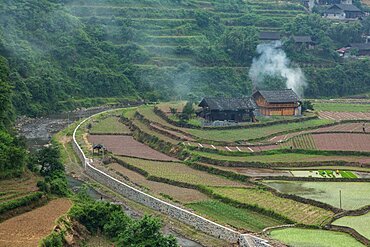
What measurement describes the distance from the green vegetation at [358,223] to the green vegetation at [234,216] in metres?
2.75

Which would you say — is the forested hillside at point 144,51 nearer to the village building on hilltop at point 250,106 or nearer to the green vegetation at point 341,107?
the green vegetation at point 341,107

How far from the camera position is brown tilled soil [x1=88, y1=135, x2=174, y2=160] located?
151 ft

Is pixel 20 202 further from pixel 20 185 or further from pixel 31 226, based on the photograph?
pixel 20 185

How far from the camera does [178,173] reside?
40.4m

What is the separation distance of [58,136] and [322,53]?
130ft

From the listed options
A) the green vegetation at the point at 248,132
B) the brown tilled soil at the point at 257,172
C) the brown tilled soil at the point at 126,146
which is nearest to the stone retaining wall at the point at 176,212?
the brown tilled soil at the point at 126,146

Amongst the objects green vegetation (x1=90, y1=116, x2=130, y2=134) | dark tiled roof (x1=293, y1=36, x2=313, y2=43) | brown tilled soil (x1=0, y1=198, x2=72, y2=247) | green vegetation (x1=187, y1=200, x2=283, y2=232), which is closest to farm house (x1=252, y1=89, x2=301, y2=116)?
green vegetation (x1=90, y1=116, x2=130, y2=134)

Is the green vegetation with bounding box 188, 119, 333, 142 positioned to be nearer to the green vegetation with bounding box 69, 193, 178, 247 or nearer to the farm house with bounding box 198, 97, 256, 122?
the farm house with bounding box 198, 97, 256, 122

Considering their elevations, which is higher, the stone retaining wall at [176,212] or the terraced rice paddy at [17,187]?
the terraced rice paddy at [17,187]

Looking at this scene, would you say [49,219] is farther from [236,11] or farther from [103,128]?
[236,11]

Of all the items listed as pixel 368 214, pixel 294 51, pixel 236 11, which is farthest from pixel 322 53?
pixel 368 214

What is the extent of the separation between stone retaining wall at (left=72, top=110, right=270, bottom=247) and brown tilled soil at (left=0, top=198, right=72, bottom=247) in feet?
16.2

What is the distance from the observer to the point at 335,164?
41.2m

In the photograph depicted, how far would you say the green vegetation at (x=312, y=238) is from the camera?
88.2 feet
